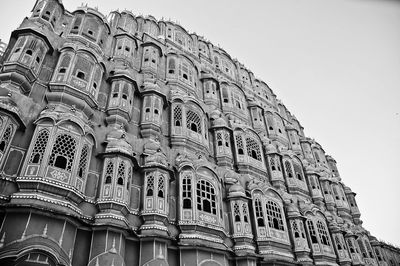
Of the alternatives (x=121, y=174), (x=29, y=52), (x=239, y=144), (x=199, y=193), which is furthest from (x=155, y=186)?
(x=239, y=144)

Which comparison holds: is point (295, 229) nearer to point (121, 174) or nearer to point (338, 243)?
point (338, 243)

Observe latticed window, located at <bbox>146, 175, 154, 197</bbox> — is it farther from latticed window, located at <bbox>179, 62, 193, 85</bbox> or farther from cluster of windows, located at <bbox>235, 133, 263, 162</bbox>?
latticed window, located at <bbox>179, 62, 193, 85</bbox>

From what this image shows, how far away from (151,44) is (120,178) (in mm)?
13061

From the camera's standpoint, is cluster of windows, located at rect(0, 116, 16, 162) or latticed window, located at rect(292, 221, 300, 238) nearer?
cluster of windows, located at rect(0, 116, 16, 162)

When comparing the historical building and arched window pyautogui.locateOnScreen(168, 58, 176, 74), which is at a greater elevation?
arched window pyautogui.locateOnScreen(168, 58, 176, 74)

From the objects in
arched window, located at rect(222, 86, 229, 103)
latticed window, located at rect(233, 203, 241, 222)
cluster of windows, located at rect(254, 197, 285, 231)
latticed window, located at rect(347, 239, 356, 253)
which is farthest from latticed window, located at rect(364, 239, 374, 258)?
arched window, located at rect(222, 86, 229, 103)

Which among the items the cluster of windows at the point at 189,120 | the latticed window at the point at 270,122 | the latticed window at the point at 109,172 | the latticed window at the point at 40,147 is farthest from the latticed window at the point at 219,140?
the latticed window at the point at 40,147

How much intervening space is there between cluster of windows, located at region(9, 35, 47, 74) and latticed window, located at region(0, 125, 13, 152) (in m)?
4.03

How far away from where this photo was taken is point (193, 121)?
21.4 m

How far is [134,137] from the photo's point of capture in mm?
17641

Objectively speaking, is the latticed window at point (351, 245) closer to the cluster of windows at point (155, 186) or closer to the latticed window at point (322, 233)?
the latticed window at point (322, 233)

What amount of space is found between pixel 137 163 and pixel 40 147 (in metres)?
4.65

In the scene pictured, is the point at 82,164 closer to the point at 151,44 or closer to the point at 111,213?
the point at 111,213

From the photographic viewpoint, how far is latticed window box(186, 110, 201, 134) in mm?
21094
